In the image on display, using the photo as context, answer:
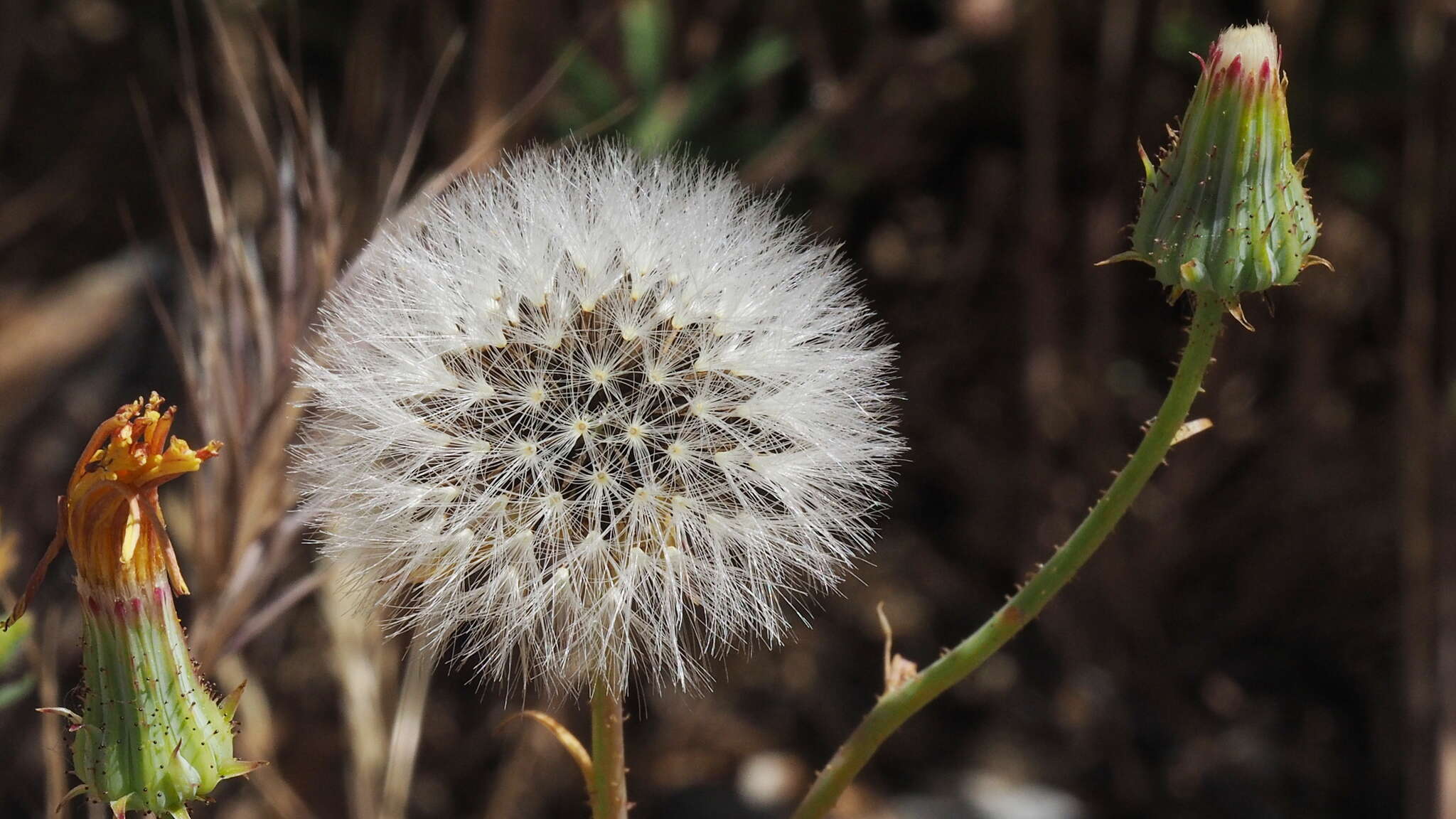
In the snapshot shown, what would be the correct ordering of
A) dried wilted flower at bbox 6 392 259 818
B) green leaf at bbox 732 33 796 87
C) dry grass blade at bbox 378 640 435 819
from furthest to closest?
green leaf at bbox 732 33 796 87, dry grass blade at bbox 378 640 435 819, dried wilted flower at bbox 6 392 259 818

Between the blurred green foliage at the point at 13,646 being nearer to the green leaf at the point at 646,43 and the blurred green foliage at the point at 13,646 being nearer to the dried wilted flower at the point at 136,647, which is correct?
the dried wilted flower at the point at 136,647

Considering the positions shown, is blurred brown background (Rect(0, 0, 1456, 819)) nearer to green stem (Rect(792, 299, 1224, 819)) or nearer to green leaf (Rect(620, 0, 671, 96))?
green leaf (Rect(620, 0, 671, 96))

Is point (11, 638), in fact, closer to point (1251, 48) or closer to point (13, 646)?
point (13, 646)

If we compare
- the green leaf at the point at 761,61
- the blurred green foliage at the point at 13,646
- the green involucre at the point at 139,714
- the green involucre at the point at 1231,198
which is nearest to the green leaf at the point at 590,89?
the green leaf at the point at 761,61

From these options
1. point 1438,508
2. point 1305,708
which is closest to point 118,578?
point 1438,508

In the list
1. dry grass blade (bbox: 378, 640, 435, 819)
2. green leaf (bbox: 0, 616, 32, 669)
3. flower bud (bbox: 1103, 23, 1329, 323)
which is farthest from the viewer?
dry grass blade (bbox: 378, 640, 435, 819)

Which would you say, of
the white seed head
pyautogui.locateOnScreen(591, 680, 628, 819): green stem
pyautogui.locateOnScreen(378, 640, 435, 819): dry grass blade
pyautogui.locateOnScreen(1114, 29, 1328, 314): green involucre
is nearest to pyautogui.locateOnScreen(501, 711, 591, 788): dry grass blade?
pyautogui.locateOnScreen(591, 680, 628, 819): green stem
